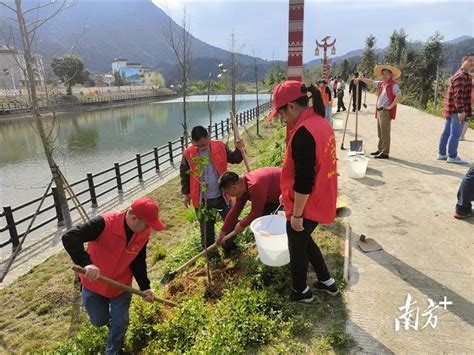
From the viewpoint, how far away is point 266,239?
3082mm

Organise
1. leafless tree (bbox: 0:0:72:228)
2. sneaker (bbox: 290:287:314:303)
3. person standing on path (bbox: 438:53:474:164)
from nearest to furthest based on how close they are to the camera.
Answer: sneaker (bbox: 290:287:314:303)
leafless tree (bbox: 0:0:72:228)
person standing on path (bbox: 438:53:474:164)

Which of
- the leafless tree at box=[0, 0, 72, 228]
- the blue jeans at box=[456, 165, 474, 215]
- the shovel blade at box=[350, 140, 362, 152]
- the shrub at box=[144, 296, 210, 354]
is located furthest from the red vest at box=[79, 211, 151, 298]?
the shovel blade at box=[350, 140, 362, 152]

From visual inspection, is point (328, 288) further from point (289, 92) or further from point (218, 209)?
point (289, 92)

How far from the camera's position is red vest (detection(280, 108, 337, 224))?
7.60 feet

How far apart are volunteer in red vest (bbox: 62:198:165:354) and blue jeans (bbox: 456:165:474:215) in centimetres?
361

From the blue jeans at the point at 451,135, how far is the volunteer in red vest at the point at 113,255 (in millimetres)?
5689

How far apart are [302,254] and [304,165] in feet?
2.69

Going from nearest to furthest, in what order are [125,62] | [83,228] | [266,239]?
[83,228] → [266,239] → [125,62]

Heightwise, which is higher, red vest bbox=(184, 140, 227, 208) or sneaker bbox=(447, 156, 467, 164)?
red vest bbox=(184, 140, 227, 208)

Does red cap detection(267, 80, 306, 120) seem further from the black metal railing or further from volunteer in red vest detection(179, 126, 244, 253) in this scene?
the black metal railing

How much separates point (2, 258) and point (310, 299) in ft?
18.5

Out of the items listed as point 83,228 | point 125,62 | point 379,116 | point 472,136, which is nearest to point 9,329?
point 83,228

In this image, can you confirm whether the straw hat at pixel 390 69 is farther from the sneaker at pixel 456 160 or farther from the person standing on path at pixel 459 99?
the sneaker at pixel 456 160

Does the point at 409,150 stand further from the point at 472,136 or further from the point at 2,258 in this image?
the point at 2,258
